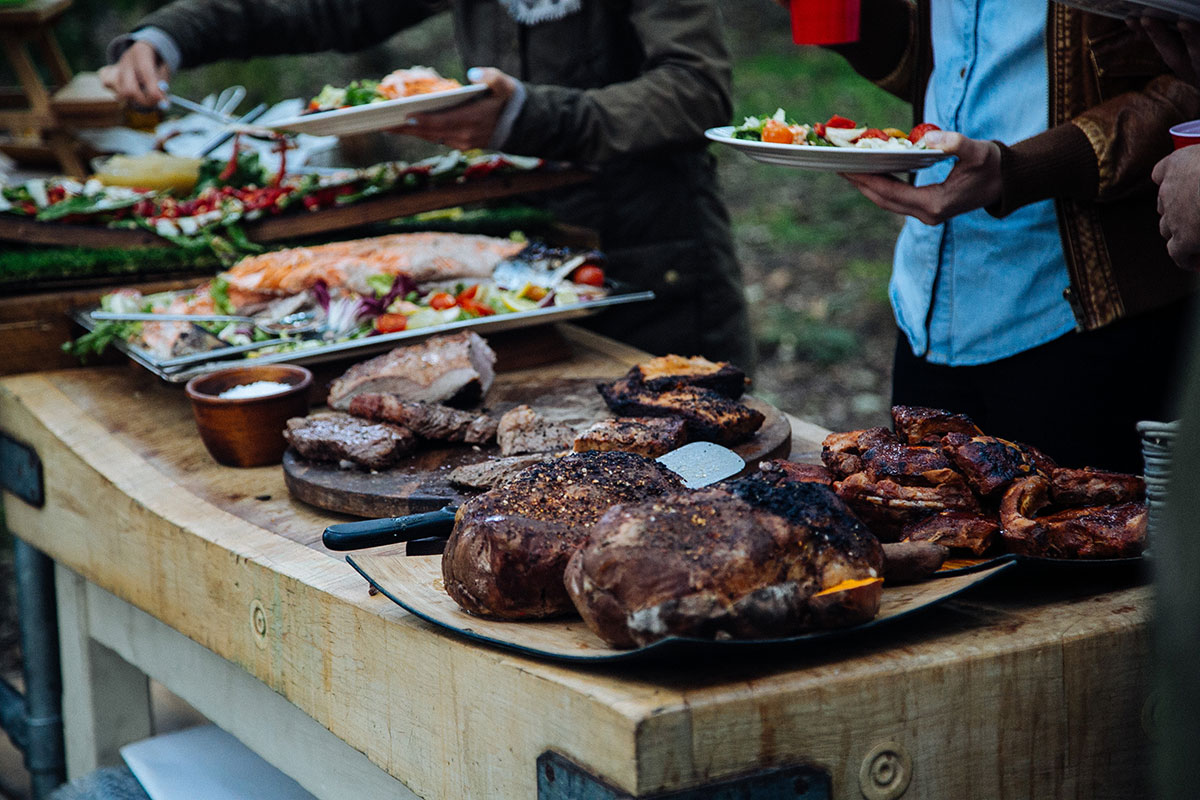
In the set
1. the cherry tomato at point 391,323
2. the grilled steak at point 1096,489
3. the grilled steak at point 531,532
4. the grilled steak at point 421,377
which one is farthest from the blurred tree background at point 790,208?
the grilled steak at point 1096,489

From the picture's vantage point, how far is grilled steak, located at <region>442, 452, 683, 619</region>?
1.39m

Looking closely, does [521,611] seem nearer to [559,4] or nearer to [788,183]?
[559,4]

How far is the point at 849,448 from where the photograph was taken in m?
1.70

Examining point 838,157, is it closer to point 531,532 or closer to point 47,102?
point 531,532

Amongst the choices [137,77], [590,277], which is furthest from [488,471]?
[137,77]

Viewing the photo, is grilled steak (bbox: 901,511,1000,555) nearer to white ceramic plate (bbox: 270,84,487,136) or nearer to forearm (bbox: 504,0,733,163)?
white ceramic plate (bbox: 270,84,487,136)

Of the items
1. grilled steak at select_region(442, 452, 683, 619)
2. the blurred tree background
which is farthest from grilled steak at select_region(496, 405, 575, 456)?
the blurred tree background

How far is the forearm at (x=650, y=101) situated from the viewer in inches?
132

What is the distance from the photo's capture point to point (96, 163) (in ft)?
14.0

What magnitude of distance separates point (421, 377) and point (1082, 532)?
1421 millimetres

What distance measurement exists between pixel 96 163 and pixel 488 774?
3537mm

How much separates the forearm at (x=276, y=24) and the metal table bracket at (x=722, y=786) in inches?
138

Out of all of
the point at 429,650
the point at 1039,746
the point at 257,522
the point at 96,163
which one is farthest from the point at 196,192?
the point at 1039,746

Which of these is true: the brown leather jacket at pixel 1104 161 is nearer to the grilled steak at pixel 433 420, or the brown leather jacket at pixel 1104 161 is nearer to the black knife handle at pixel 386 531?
the grilled steak at pixel 433 420
